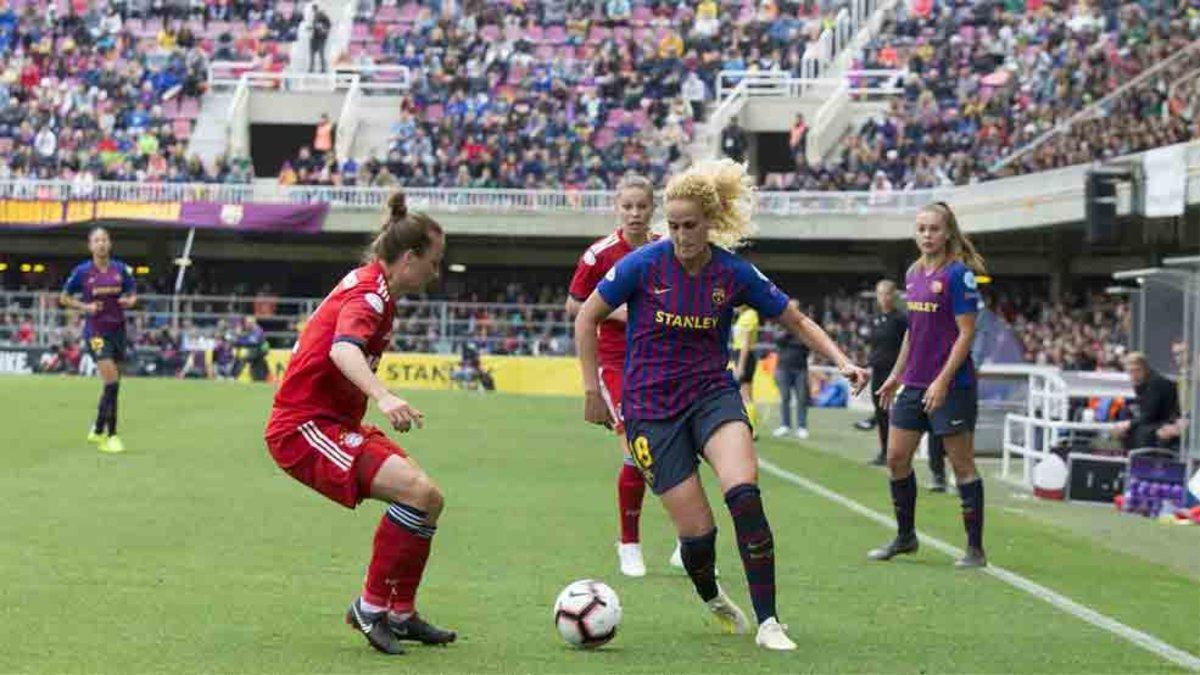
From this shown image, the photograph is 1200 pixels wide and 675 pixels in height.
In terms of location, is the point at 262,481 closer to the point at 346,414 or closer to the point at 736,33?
the point at 346,414

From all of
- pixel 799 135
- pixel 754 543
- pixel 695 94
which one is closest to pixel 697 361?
pixel 754 543

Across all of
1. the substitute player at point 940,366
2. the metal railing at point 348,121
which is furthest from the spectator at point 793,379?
the metal railing at point 348,121

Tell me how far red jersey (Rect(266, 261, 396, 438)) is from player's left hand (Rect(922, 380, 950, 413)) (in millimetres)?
4279

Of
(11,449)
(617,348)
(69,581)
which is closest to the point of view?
(69,581)

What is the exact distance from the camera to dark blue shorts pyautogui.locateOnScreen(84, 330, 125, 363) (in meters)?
20.3

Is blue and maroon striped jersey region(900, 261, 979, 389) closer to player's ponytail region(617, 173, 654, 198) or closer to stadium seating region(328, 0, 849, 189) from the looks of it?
player's ponytail region(617, 173, 654, 198)

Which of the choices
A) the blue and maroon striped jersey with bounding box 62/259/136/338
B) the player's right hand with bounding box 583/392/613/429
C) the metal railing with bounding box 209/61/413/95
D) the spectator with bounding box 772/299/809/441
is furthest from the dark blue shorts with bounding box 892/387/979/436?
Answer: the metal railing with bounding box 209/61/413/95

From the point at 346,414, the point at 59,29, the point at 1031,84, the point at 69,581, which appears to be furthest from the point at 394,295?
the point at 59,29

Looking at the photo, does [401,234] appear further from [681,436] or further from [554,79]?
[554,79]

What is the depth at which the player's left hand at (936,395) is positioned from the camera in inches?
459

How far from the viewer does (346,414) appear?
843 cm

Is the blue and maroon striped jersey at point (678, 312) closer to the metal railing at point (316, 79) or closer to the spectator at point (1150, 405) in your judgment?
the spectator at point (1150, 405)

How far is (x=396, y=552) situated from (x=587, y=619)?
83 cm

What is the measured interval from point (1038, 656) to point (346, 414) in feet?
10.1
